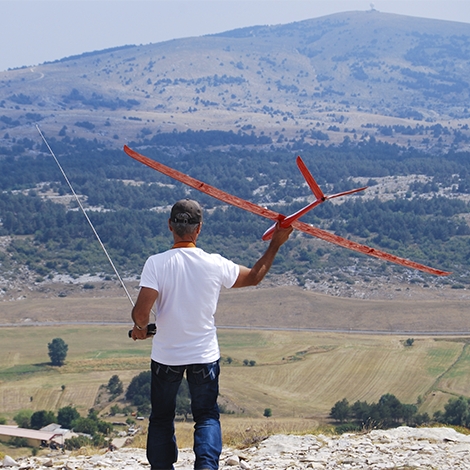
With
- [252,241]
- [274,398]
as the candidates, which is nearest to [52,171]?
[252,241]

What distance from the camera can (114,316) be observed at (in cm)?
5775

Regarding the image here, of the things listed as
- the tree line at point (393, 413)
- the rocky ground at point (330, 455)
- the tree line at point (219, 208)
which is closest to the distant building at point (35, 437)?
the tree line at point (393, 413)

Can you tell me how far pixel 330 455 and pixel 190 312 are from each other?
316 cm

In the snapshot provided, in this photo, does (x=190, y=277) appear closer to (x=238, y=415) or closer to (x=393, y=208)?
(x=238, y=415)

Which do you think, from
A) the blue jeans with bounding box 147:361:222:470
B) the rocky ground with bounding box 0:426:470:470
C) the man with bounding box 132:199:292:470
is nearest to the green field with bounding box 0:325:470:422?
the rocky ground with bounding box 0:426:470:470

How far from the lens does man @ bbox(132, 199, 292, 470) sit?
586 cm

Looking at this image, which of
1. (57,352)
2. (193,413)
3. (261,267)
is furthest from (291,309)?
(261,267)

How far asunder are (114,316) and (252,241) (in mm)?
34720

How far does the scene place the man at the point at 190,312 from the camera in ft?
19.2

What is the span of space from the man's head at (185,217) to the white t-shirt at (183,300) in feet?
0.52

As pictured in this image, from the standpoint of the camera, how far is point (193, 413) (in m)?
6.15

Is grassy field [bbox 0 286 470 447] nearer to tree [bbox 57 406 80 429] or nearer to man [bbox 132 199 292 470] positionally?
tree [bbox 57 406 80 429]

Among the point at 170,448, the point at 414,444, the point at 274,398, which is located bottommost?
the point at 274,398

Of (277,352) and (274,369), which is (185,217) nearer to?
(274,369)
